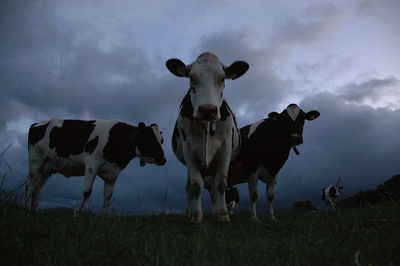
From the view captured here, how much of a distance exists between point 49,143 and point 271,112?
7731 millimetres

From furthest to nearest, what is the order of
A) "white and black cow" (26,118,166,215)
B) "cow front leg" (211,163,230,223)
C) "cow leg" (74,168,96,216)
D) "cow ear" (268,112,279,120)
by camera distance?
"white and black cow" (26,118,166,215) → "cow ear" (268,112,279,120) → "cow leg" (74,168,96,216) → "cow front leg" (211,163,230,223)

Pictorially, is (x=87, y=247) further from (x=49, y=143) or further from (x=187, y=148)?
(x=49, y=143)

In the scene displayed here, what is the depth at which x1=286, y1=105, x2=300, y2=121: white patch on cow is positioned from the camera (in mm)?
8781

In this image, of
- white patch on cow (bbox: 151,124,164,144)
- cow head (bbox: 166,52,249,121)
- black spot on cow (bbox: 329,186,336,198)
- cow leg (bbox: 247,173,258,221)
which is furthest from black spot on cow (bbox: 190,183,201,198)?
black spot on cow (bbox: 329,186,336,198)

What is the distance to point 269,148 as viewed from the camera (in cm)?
855

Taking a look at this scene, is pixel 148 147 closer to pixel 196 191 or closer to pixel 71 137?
pixel 71 137

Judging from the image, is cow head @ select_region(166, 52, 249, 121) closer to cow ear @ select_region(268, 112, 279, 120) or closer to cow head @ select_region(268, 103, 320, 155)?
cow head @ select_region(268, 103, 320, 155)

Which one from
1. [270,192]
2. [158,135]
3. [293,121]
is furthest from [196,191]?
[158,135]

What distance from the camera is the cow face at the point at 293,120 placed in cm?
809

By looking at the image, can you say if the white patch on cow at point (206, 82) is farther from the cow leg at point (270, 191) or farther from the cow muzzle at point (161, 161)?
the cow muzzle at point (161, 161)

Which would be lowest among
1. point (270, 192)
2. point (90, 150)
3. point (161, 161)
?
point (270, 192)

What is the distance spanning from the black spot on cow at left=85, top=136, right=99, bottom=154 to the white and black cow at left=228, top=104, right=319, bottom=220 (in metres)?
4.40

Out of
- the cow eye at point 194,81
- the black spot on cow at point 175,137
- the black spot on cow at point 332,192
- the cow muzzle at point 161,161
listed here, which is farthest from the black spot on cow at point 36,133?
the black spot on cow at point 332,192

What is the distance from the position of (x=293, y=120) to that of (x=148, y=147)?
466 centimetres
